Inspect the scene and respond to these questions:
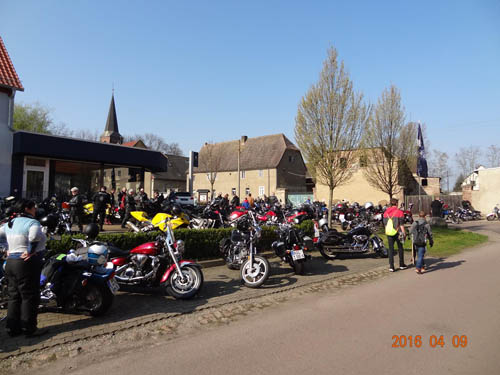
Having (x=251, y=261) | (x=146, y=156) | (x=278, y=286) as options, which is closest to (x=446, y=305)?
(x=278, y=286)

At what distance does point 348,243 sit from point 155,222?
6.12 metres

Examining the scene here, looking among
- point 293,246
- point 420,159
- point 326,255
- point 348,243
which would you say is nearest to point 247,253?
point 293,246

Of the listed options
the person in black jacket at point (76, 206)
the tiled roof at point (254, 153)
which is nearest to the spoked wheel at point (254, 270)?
the person in black jacket at point (76, 206)

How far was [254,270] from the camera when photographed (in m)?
6.98

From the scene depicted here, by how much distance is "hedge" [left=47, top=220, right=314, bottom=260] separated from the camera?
6.88 meters

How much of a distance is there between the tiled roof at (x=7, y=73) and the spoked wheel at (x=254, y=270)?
15594 millimetres

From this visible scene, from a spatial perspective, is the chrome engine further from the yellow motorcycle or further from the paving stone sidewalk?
the yellow motorcycle

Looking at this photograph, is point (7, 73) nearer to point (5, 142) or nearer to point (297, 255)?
point (5, 142)

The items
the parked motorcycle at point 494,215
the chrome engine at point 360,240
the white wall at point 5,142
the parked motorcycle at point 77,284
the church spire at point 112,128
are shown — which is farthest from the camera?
the church spire at point 112,128

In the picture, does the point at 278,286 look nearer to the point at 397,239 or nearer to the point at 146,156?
the point at 397,239

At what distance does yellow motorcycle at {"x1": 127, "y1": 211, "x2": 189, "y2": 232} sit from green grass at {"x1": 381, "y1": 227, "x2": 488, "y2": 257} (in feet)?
27.6

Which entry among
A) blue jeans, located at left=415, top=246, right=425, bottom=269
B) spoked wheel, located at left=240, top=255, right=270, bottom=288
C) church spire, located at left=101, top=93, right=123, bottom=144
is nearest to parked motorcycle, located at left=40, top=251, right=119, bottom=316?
spoked wheel, located at left=240, top=255, right=270, bottom=288

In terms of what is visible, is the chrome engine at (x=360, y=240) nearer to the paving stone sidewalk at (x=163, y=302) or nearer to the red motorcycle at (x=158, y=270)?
the paving stone sidewalk at (x=163, y=302)

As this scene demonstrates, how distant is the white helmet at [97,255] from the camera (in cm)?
516
